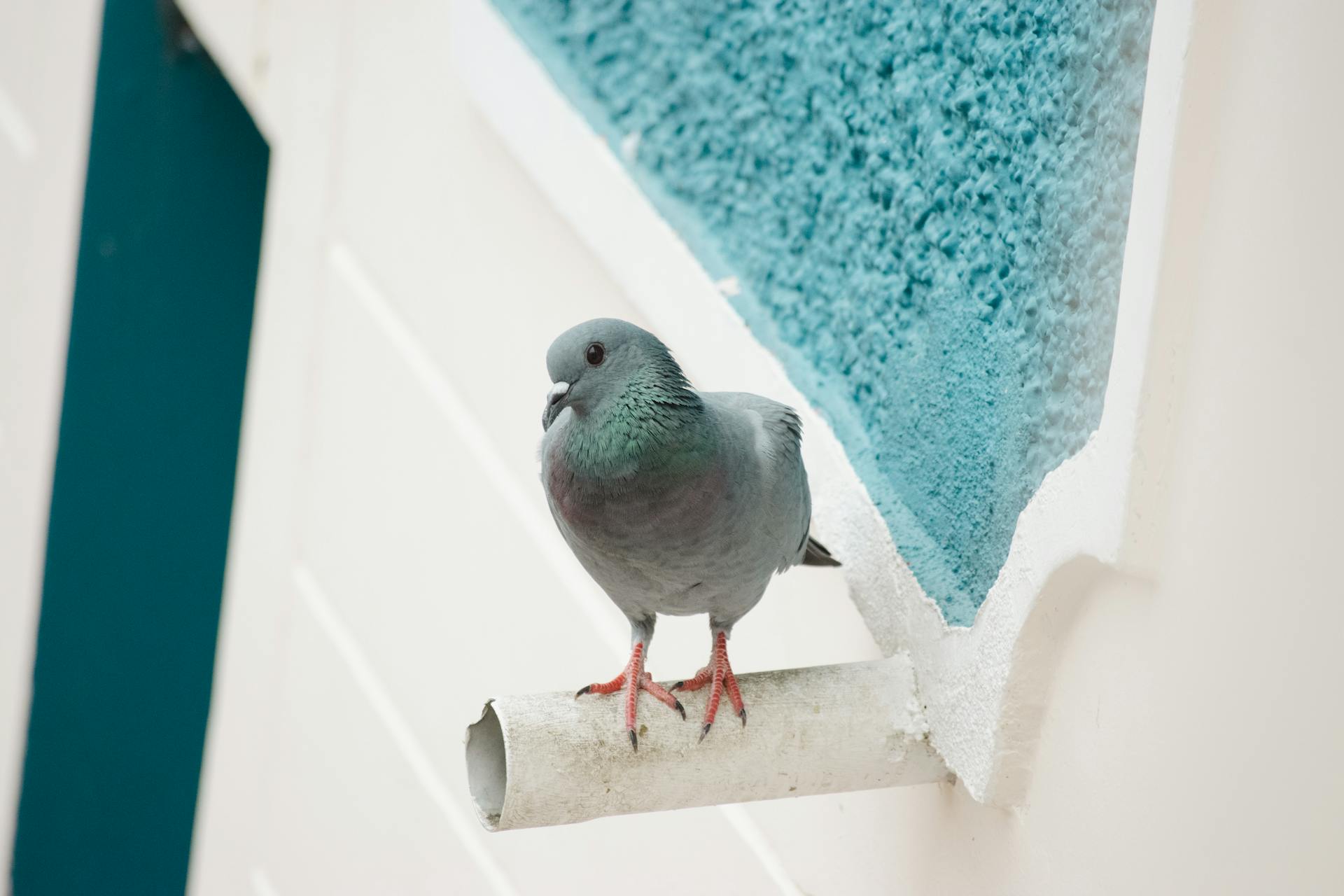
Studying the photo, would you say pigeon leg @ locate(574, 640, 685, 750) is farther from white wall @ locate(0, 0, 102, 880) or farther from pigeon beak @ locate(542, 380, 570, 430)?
white wall @ locate(0, 0, 102, 880)

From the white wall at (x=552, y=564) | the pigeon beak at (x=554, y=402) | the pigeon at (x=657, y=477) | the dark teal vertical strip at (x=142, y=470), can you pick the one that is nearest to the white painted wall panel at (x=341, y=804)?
the white wall at (x=552, y=564)

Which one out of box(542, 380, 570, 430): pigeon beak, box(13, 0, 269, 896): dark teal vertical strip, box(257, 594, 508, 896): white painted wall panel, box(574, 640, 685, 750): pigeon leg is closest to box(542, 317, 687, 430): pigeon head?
box(542, 380, 570, 430): pigeon beak

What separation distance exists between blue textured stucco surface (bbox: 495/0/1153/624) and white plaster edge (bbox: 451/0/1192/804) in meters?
0.03

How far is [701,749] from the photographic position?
1065 millimetres

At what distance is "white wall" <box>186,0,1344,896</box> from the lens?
2.35 feet

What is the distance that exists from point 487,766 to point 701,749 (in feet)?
0.56

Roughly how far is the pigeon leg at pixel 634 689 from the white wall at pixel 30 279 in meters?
1.52

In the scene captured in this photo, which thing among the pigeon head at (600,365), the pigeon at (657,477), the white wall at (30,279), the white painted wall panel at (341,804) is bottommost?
the white painted wall panel at (341,804)

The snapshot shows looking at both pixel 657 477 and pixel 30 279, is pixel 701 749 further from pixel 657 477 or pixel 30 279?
pixel 30 279

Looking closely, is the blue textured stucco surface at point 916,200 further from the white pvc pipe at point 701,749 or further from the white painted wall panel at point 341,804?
the white painted wall panel at point 341,804

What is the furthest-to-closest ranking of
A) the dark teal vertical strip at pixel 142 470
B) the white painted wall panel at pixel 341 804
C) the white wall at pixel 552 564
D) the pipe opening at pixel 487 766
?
the dark teal vertical strip at pixel 142 470
the white painted wall panel at pixel 341 804
the pipe opening at pixel 487 766
the white wall at pixel 552 564

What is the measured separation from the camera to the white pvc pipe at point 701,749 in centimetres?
101

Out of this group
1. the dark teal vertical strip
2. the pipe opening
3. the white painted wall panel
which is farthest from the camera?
the dark teal vertical strip

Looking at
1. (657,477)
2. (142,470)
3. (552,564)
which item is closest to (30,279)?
(142,470)
